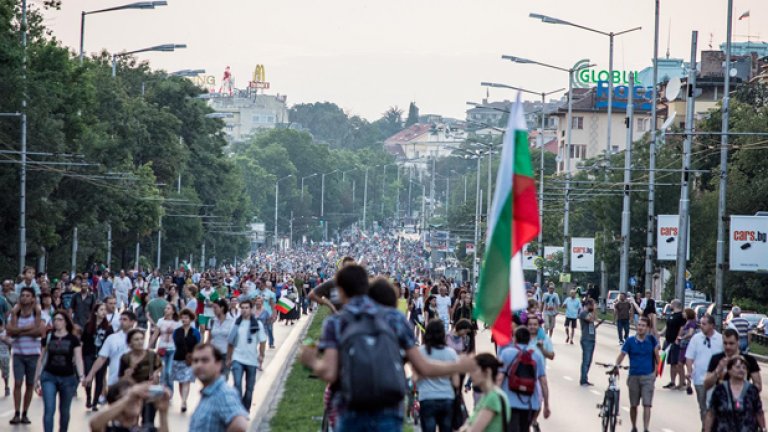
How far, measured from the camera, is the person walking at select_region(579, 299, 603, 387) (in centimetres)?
2952

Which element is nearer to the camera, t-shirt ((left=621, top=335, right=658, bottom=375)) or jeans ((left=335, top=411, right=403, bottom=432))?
jeans ((left=335, top=411, right=403, bottom=432))

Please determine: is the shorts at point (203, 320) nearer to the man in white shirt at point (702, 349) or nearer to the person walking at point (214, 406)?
the man in white shirt at point (702, 349)

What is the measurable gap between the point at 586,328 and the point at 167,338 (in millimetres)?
10268

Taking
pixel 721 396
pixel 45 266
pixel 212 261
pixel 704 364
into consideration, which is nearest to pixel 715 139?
pixel 45 266

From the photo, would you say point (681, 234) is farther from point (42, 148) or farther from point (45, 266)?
point (45, 266)

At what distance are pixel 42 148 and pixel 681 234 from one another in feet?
65.3

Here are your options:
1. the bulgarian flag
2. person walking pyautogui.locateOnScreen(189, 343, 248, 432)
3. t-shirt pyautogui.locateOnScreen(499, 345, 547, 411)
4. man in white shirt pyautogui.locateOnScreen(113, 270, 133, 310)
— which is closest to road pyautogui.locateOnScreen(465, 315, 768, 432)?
t-shirt pyautogui.locateOnScreen(499, 345, 547, 411)

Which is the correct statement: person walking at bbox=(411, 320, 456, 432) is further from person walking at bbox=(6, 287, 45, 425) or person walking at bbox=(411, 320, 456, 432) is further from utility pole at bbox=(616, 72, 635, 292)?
utility pole at bbox=(616, 72, 635, 292)

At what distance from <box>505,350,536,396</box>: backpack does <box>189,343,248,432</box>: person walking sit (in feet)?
17.8

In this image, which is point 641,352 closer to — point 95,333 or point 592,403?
point 592,403

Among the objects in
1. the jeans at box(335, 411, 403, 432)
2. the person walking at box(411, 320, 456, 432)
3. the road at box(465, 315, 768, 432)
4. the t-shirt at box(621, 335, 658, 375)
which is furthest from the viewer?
the road at box(465, 315, 768, 432)

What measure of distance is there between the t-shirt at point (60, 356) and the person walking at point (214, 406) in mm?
7899

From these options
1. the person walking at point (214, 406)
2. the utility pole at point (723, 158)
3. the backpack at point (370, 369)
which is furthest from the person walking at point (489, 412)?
the utility pole at point (723, 158)

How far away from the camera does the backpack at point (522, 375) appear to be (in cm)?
1559
